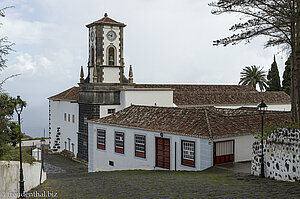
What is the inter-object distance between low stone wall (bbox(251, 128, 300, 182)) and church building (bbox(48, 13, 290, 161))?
1961 centimetres

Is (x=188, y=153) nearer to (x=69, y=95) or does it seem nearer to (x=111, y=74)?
(x=111, y=74)

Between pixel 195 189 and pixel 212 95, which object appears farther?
pixel 212 95

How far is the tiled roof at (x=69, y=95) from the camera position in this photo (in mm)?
38634

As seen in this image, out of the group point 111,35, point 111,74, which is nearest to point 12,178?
point 111,74

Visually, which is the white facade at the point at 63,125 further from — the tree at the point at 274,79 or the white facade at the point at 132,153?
the tree at the point at 274,79

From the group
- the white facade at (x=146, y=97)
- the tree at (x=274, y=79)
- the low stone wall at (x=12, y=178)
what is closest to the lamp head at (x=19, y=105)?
the low stone wall at (x=12, y=178)

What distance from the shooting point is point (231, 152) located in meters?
19.2

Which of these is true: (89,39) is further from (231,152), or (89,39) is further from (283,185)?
(283,185)

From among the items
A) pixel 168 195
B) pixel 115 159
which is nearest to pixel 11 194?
pixel 168 195

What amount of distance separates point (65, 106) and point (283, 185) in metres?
31.3

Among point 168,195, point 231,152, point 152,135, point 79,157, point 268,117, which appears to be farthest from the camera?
point 79,157

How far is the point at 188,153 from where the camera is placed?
19234 millimetres

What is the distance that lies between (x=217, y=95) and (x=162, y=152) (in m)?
19.7

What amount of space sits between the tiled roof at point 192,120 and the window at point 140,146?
0.67 metres
